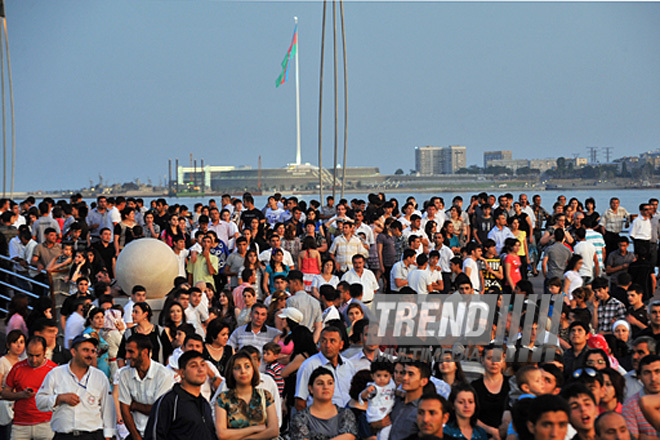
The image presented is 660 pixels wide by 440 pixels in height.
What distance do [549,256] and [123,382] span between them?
26.6 feet

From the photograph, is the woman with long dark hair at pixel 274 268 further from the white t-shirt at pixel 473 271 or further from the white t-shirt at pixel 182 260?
the white t-shirt at pixel 473 271

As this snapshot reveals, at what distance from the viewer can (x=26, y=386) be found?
7.60 meters

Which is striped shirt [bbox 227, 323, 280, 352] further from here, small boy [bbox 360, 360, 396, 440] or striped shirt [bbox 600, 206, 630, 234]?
striped shirt [bbox 600, 206, 630, 234]

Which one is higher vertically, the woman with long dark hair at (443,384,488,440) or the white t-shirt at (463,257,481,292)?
the white t-shirt at (463,257,481,292)

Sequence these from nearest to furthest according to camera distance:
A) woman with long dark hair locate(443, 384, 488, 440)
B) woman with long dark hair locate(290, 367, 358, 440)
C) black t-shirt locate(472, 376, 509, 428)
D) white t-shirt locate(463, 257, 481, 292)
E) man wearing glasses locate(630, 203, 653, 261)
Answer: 1. woman with long dark hair locate(443, 384, 488, 440)
2. woman with long dark hair locate(290, 367, 358, 440)
3. black t-shirt locate(472, 376, 509, 428)
4. white t-shirt locate(463, 257, 481, 292)
5. man wearing glasses locate(630, 203, 653, 261)

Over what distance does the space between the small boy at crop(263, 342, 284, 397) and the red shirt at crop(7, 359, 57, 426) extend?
6.58ft

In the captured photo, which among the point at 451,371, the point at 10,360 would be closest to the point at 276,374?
the point at 451,371

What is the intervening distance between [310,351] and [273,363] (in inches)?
14.9

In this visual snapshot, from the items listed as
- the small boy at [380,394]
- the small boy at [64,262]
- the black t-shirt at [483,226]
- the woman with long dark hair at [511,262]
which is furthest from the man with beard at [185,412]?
the black t-shirt at [483,226]

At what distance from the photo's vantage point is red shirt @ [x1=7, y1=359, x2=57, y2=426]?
7.55 metres

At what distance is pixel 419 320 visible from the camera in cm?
999

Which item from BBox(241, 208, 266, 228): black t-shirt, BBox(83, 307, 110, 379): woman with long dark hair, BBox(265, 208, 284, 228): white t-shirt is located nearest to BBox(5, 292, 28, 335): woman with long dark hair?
BBox(83, 307, 110, 379): woman with long dark hair

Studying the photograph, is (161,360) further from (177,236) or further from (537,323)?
(177,236)

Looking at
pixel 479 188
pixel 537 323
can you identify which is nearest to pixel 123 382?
pixel 537 323
